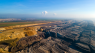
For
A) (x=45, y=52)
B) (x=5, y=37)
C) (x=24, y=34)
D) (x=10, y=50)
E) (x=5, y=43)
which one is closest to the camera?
(x=45, y=52)

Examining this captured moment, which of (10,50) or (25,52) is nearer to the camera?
(25,52)

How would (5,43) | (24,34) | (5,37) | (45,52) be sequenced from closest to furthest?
(45,52)
(5,43)
(5,37)
(24,34)

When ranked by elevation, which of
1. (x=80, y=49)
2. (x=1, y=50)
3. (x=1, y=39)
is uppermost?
(x=1, y=39)

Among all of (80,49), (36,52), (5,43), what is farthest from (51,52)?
(5,43)

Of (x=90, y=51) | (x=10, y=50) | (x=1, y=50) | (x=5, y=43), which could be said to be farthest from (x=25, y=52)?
(x=90, y=51)

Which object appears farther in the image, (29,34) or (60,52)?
(29,34)

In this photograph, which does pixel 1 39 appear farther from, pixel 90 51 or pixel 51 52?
pixel 90 51

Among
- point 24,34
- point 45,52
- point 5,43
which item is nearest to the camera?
point 45,52

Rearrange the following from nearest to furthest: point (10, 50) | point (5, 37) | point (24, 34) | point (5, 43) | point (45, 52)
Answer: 1. point (45, 52)
2. point (10, 50)
3. point (5, 43)
4. point (5, 37)
5. point (24, 34)

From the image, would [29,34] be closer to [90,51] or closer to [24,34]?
[24,34]

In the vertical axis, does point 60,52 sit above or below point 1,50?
below
